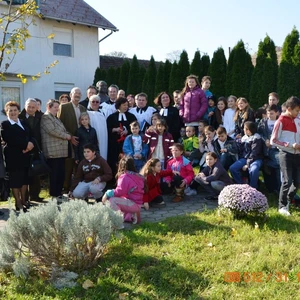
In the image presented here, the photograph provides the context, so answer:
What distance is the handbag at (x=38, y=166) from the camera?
6.54 metres

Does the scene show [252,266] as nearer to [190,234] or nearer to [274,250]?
[274,250]

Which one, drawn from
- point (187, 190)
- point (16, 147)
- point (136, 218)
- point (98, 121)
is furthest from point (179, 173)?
point (16, 147)

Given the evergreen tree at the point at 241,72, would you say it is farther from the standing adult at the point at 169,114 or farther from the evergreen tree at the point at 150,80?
the standing adult at the point at 169,114

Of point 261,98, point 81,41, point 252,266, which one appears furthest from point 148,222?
point 81,41

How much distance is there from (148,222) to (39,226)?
214 centimetres

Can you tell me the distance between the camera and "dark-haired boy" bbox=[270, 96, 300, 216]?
5.86m

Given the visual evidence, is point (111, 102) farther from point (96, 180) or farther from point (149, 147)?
point (96, 180)

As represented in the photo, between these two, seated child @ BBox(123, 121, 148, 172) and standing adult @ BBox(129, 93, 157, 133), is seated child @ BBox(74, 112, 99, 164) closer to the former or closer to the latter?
seated child @ BBox(123, 121, 148, 172)

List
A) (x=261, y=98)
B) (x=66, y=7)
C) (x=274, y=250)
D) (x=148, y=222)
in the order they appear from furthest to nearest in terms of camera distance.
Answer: (x=66, y=7) < (x=261, y=98) < (x=148, y=222) < (x=274, y=250)

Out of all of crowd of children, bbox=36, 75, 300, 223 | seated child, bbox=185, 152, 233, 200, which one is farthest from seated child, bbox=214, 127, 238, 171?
seated child, bbox=185, 152, 233, 200

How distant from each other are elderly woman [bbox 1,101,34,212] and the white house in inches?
450

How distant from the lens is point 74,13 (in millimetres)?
19375

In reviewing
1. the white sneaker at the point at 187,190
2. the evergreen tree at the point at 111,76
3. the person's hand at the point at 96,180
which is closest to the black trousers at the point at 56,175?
the person's hand at the point at 96,180

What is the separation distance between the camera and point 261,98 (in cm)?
1242
